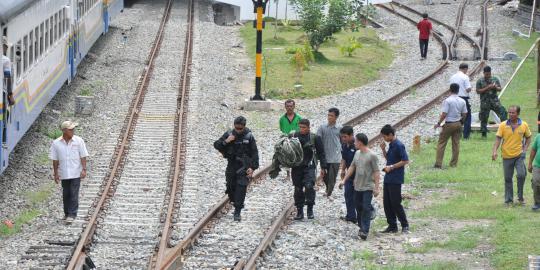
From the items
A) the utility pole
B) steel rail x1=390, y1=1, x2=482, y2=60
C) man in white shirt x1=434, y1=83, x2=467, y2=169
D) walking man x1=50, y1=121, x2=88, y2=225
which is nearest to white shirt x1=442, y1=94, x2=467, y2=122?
man in white shirt x1=434, y1=83, x2=467, y2=169

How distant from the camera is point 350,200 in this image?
48.0 feet

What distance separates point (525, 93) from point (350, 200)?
14.1 meters

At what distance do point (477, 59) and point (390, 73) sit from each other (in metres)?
3.66

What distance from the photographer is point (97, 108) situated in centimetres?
2470

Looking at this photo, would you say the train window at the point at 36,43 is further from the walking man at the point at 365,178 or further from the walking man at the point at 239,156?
the walking man at the point at 365,178

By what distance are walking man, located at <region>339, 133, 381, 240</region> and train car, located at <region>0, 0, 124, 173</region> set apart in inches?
192

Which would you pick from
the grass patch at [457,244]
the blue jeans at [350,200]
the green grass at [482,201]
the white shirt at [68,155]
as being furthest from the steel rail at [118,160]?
the green grass at [482,201]

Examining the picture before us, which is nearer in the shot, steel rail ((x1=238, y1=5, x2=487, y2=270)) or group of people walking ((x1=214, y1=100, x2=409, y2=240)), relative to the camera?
steel rail ((x1=238, y1=5, x2=487, y2=270))

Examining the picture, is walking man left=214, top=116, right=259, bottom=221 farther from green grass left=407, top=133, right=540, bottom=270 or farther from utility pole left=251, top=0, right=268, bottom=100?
utility pole left=251, top=0, right=268, bottom=100

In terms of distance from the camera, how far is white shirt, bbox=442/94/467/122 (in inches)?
714

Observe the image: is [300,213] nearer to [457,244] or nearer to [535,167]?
[457,244]

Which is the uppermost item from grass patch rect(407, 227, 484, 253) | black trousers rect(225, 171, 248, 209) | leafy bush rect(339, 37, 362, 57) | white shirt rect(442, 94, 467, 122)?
white shirt rect(442, 94, 467, 122)

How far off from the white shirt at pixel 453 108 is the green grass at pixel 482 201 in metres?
0.88

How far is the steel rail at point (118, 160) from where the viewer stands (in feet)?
41.6
